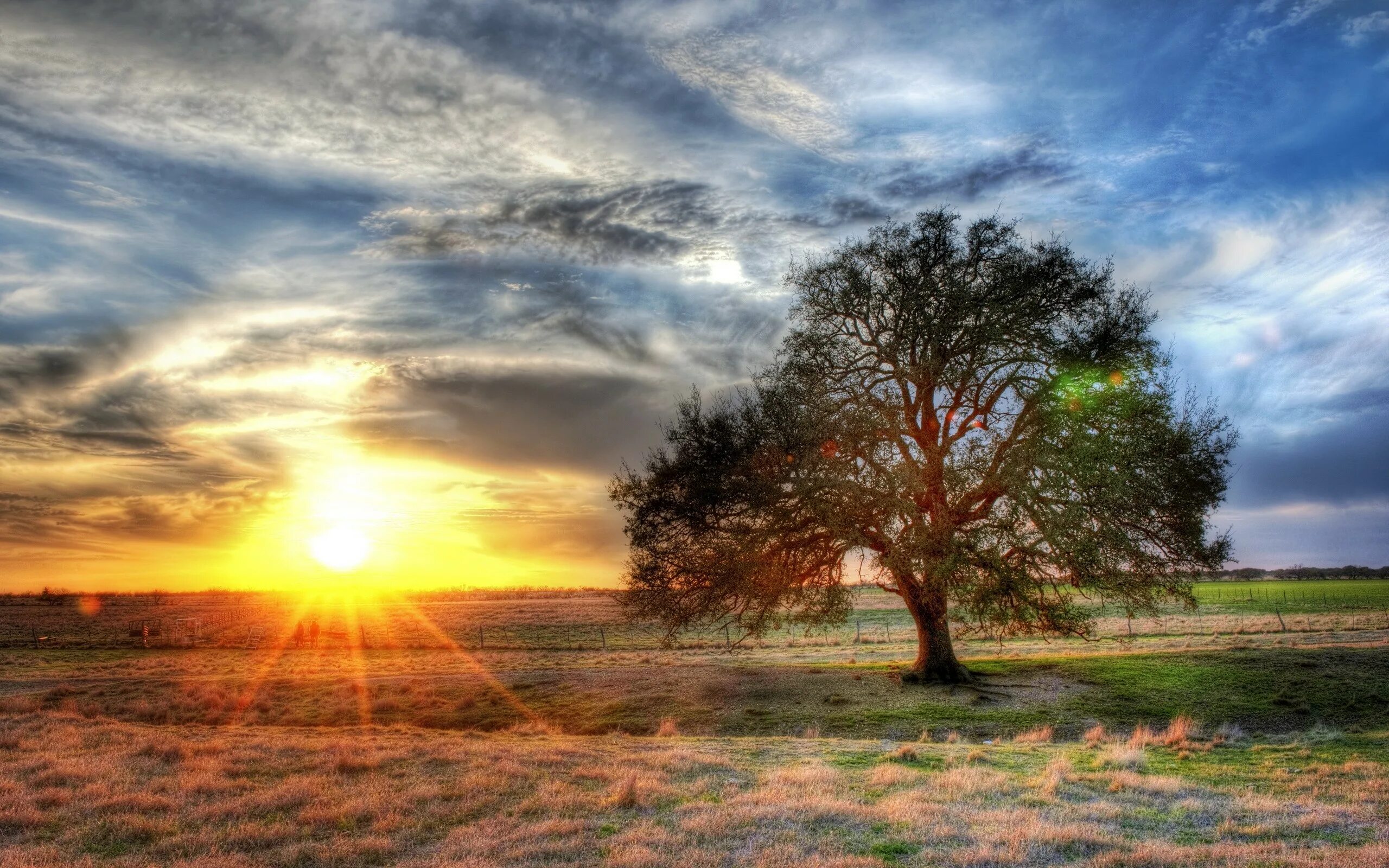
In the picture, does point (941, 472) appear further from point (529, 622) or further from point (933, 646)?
point (529, 622)

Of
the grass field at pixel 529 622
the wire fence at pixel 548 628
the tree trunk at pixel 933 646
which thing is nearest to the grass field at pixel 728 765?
the tree trunk at pixel 933 646

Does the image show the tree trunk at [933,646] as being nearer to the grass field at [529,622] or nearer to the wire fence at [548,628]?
the grass field at [529,622]

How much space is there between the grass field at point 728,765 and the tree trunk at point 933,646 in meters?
0.83

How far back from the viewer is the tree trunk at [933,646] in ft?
86.3

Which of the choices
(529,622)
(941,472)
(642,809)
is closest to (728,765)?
(642,809)

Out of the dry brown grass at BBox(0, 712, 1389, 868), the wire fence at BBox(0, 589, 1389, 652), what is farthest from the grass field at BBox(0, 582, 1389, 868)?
the wire fence at BBox(0, 589, 1389, 652)

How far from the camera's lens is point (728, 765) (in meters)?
15.6

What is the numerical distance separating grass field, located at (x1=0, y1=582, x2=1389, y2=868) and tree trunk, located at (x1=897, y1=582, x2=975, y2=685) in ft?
2.71

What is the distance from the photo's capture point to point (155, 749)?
1703 centimetres

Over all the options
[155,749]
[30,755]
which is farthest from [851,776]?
[30,755]

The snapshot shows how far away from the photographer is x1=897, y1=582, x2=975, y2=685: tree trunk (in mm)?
26297

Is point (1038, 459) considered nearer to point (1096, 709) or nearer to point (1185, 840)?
point (1096, 709)

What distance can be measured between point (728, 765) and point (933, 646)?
43.6 feet

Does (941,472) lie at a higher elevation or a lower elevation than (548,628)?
higher
